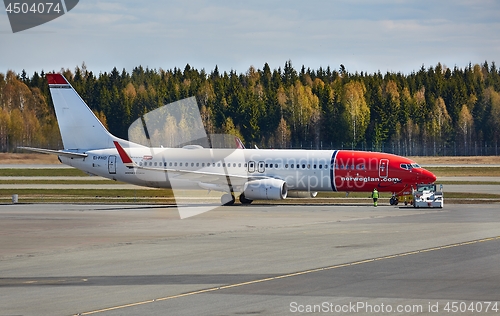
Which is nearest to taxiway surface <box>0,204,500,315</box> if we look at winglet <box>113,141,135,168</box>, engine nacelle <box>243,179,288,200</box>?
winglet <box>113,141,135,168</box>

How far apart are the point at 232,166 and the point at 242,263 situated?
29757mm

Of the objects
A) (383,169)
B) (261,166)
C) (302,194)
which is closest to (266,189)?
(261,166)

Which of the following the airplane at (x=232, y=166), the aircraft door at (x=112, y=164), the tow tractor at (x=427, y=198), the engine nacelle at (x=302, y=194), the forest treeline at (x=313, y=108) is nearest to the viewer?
the tow tractor at (x=427, y=198)

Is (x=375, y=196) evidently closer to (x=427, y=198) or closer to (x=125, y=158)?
(x=427, y=198)

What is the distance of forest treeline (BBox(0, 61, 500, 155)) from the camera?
12938 centimetres

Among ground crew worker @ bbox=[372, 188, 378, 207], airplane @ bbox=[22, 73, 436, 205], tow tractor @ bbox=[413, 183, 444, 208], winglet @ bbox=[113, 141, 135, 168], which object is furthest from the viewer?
airplane @ bbox=[22, 73, 436, 205]

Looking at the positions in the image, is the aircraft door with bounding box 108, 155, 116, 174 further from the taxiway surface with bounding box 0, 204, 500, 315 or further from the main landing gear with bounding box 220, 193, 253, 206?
the taxiway surface with bounding box 0, 204, 500, 315

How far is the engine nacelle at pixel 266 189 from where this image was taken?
50094mm

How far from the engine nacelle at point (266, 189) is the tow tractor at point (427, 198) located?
8.10m

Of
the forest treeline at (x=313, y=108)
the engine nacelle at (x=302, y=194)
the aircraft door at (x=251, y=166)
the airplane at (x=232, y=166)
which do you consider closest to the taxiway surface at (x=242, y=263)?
the airplane at (x=232, y=166)

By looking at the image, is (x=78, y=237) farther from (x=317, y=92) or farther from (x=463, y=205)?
(x=317, y=92)

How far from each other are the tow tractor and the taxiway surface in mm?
6045

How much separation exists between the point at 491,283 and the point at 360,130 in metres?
112

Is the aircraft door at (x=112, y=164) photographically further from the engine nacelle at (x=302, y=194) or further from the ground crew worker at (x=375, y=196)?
the ground crew worker at (x=375, y=196)
